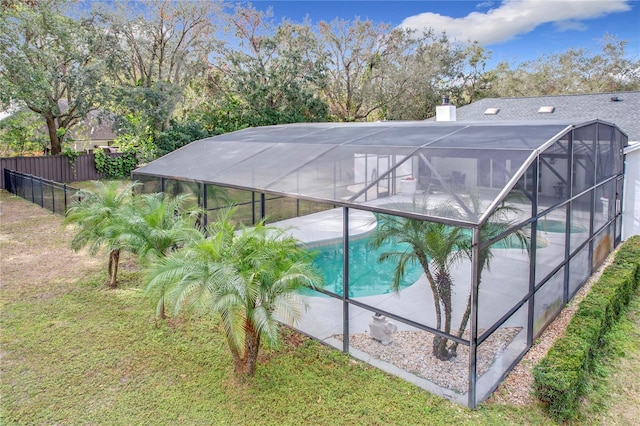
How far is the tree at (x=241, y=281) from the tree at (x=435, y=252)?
4.06 ft

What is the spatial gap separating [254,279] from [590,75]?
34005 mm

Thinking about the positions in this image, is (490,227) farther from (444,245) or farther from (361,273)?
(361,273)

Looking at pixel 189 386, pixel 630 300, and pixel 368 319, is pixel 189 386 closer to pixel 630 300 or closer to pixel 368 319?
pixel 368 319

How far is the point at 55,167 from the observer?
19969mm

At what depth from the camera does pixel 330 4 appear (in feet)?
90.1

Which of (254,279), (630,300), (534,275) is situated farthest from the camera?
(630,300)

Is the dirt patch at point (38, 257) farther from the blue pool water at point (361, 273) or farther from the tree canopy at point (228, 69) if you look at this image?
the tree canopy at point (228, 69)

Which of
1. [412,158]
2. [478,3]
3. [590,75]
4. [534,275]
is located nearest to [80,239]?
[412,158]

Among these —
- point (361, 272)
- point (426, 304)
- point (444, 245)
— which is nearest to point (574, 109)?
point (361, 272)

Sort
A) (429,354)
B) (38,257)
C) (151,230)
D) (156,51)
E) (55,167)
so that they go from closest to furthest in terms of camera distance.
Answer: (429,354) < (151,230) < (38,257) < (55,167) < (156,51)

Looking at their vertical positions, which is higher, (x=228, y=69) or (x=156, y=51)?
(x=156, y=51)

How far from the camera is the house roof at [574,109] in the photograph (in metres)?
14.1

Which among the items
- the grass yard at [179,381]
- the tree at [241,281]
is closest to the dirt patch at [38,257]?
the grass yard at [179,381]

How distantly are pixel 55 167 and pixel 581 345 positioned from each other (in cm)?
2126
